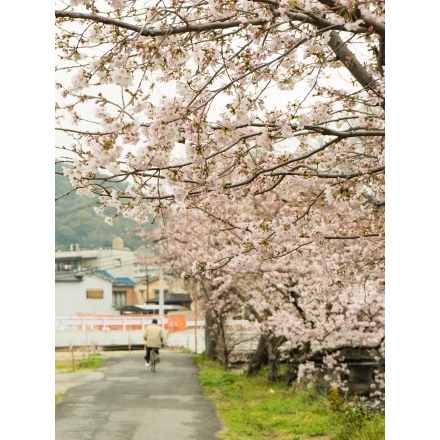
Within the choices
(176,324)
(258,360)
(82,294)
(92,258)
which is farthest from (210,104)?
(92,258)

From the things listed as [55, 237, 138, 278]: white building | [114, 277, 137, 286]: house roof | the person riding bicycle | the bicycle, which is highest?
[55, 237, 138, 278]: white building

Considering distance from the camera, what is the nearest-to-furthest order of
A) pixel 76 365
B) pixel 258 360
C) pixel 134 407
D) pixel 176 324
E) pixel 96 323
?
pixel 134 407, pixel 258 360, pixel 76 365, pixel 96 323, pixel 176 324

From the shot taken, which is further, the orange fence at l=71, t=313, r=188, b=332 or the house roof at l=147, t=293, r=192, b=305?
the house roof at l=147, t=293, r=192, b=305

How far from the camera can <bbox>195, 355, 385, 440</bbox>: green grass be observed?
682 cm

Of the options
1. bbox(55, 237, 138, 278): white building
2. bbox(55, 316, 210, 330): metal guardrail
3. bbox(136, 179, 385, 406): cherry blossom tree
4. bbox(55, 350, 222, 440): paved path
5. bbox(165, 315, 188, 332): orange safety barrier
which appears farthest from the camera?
bbox(55, 237, 138, 278): white building

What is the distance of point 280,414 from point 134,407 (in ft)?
5.58

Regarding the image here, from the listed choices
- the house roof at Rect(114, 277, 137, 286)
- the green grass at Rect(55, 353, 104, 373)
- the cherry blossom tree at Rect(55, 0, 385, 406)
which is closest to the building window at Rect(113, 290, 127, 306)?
the house roof at Rect(114, 277, 137, 286)

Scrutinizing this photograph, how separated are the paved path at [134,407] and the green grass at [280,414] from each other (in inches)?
8.4

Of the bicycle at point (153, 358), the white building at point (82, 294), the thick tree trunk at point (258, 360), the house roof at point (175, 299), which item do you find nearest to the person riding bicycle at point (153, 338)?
the bicycle at point (153, 358)

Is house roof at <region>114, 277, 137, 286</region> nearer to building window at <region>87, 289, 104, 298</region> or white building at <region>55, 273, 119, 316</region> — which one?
white building at <region>55, 273, 119, 316</region>

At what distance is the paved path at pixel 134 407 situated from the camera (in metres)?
6.99

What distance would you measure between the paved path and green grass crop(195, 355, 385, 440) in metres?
0.21

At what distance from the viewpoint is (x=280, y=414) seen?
8.34 meters

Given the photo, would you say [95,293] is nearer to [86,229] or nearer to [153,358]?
[86,229]
